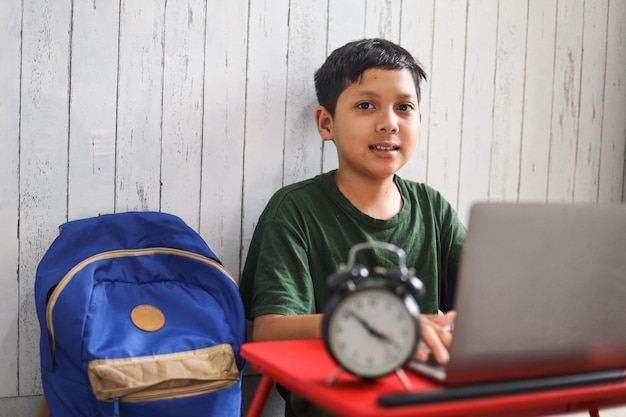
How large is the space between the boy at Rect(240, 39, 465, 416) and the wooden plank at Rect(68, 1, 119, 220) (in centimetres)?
37

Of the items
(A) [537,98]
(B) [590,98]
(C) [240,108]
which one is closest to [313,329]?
(C) [240,108]

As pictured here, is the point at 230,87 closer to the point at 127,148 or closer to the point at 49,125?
the point at 127,148

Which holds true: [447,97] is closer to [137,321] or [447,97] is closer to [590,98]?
[590,98]

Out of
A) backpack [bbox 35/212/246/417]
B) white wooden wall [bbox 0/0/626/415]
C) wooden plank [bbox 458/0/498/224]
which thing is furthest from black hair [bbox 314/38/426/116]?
backpack [bbox 35/212/246/417]

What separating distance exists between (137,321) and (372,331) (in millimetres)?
677

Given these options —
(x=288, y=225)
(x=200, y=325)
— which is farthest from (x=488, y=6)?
(x=200, y=325)

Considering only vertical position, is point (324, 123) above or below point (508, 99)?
below

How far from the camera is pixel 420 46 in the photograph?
6.41ft

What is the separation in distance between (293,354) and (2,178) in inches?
32.3

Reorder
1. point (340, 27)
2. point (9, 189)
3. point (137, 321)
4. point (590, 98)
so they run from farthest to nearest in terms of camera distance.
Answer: point (590, 98) < point (340, 27) < point (9, 189) < point (137, 321)

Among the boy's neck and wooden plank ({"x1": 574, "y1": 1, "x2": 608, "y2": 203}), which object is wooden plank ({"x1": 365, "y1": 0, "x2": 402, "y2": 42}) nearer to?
the boy's neck

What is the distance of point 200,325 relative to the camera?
1465mm

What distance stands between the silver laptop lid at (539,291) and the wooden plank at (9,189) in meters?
1.05

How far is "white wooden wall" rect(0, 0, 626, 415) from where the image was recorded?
1543 mm
